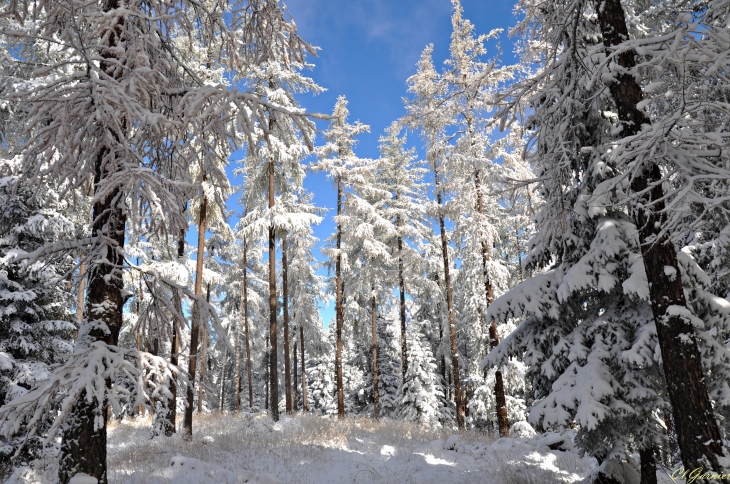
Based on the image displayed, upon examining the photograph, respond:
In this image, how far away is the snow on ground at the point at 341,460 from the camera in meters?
7.12

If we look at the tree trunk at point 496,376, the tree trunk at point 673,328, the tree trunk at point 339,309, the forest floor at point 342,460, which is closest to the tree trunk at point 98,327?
the forest floor at point 342,460

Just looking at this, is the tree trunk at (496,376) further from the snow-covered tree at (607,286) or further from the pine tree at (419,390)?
the pine tree at (419,390)

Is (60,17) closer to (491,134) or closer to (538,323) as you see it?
(538,323)

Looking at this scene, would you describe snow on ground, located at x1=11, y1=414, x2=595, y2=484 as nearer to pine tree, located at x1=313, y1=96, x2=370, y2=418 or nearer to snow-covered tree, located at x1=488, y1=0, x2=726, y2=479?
snow-covered tree, located at x1=488, y1=0, x2=726, y2=479

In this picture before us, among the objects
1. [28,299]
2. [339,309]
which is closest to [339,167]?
[339,309]

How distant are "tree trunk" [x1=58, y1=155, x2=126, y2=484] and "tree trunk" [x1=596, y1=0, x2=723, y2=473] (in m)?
5.93

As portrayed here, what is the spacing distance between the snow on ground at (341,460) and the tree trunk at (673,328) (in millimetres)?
2908

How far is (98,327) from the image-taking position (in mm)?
4383

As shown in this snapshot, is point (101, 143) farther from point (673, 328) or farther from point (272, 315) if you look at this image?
point (272, 315)

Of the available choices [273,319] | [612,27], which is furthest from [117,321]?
[273,319]

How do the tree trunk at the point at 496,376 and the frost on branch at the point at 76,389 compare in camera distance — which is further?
the tree trunk at the point at 496,376

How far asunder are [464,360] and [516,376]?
7.17 m

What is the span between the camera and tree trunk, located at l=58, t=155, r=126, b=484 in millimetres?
Answer: 4062

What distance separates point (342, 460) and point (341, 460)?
0.08 feet
